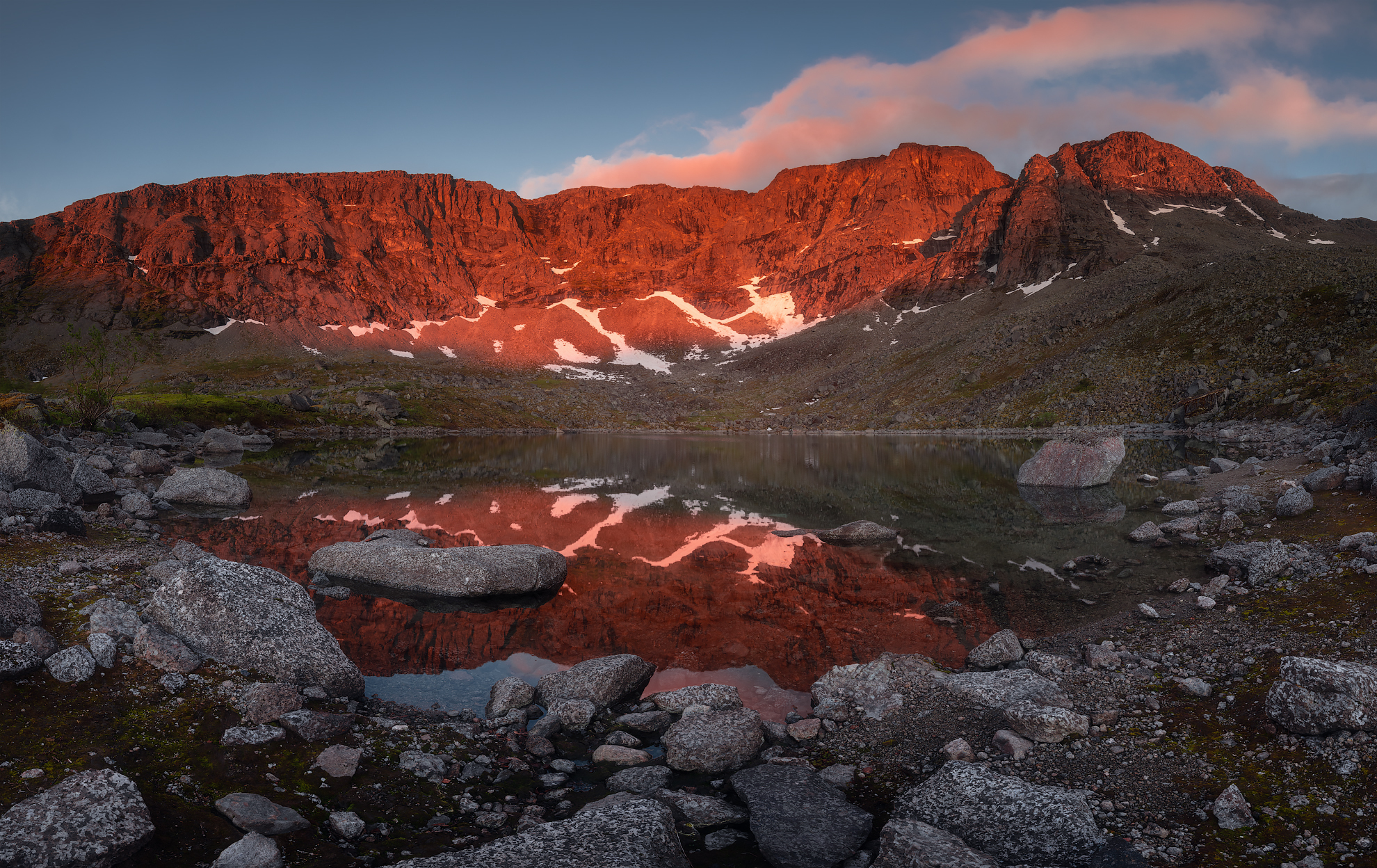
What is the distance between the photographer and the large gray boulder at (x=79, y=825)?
5.96 meters

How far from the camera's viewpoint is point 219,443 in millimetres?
73812

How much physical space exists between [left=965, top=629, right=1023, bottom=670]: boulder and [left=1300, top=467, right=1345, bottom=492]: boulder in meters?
18.8

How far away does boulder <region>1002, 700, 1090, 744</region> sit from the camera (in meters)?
9.50

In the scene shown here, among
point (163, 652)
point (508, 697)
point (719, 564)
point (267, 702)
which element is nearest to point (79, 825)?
point (267, 702)

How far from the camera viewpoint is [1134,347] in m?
118

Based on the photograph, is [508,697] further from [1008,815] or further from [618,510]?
[618,510]

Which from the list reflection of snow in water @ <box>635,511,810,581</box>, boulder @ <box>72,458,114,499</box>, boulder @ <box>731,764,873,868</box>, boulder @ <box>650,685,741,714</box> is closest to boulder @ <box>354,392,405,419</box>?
boulder @ <box>72,458,114,499</box>

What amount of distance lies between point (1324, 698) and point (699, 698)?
939 cm

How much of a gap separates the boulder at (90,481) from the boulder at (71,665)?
27554 millimetres

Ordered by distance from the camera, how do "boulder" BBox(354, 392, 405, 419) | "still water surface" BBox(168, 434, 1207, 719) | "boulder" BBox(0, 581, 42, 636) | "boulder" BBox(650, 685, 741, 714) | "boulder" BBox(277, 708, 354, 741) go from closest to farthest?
1. "boulder" BBox(277, 708, 354, 741)
2. "boulder" BBox(0, 581, 42, 636)
3. "boulder" BBox(650, 685, 741, 714)
4. "still water surface" BBox(168, 434, 1207, 719)
5. "boulder" BBox(354, 392, 405, 419)

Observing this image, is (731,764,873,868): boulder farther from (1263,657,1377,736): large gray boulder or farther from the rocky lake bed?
(1263,657,1377,736): large gray boulder

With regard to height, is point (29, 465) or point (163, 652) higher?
point (29, 465)

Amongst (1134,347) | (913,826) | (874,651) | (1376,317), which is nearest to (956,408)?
(1134,347)

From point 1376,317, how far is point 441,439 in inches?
5327
